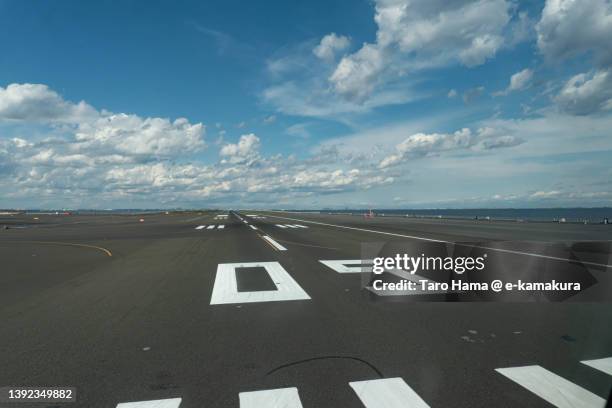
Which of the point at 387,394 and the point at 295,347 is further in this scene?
the point at 295,347

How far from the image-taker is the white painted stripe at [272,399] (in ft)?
11.8

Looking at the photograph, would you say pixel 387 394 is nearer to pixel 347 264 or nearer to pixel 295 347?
pixel 295 347

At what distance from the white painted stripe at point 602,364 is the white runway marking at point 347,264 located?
6.84 metres

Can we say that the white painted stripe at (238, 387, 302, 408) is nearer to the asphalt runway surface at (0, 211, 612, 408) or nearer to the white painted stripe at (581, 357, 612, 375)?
the asphalt runway surface at (0, 211, 612, 408)

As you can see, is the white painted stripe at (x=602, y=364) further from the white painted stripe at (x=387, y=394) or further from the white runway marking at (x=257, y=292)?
the white runway marking at (x=257, y=292)

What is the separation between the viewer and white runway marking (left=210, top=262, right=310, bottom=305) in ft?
25.6

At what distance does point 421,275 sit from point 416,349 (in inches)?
224

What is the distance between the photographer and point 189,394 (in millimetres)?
3822

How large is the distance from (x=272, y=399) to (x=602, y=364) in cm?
398

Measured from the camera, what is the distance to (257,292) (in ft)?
27.7

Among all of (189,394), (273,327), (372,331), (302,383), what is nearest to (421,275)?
(372,331)

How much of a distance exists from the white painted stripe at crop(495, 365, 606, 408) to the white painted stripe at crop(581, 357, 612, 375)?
607mm

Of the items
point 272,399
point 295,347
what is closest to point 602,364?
point 295,347

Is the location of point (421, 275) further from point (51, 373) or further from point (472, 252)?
point (51, 373)
